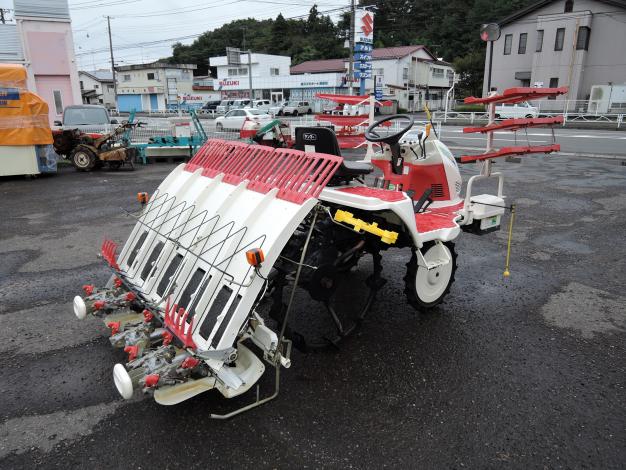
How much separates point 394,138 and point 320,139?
3.41 feet

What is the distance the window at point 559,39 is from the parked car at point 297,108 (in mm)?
21169

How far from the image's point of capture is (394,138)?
170 inches

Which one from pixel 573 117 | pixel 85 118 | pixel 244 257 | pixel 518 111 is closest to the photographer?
pixel 244 257

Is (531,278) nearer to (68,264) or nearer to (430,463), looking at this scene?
(430,463)

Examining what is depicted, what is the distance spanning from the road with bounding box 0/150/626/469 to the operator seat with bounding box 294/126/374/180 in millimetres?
1411

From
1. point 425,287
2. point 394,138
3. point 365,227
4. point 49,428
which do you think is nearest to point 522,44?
point 394,138

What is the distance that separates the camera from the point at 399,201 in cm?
322

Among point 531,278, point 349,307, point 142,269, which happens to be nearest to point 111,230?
point 142,269

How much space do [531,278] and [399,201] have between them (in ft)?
9.17

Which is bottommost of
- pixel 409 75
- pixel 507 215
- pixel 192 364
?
pixel 507 215

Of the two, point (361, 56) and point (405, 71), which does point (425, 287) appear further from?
point (405, 71)

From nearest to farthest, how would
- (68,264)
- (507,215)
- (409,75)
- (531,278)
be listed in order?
(531,278), (68,264), (507,215), (409,75)

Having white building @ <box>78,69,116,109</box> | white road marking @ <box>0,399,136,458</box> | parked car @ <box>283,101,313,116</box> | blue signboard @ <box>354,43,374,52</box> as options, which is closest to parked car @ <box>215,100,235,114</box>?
parked car @ <box>283,101,313,116</box>

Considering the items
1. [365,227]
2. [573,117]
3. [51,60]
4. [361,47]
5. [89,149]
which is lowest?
[89,149]
